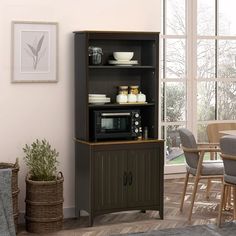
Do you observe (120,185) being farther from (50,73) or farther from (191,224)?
(50,73)

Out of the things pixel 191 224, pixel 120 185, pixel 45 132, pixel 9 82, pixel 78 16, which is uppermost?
pixel 78 16

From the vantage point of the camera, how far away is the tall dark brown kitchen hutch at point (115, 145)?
241 inches

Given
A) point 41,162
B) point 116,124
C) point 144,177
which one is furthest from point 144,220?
point 41,162

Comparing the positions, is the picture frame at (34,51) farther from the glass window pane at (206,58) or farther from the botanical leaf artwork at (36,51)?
the glass window pane at (206,58)

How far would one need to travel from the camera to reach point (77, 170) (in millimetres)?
6402

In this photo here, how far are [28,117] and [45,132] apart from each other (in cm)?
24

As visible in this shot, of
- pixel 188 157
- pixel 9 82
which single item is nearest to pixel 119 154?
pixel 188 157

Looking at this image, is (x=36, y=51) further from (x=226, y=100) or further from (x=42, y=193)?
(x=226, y=100)

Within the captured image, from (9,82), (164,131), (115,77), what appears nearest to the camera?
(9,82)

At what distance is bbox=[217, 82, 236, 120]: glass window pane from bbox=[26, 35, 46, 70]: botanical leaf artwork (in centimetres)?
355

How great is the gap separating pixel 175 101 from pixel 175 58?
607 mm

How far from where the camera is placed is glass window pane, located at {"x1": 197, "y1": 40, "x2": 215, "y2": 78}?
8.78 meters

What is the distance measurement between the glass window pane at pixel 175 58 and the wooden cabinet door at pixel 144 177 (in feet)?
8.32

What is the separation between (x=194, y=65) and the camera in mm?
8727
